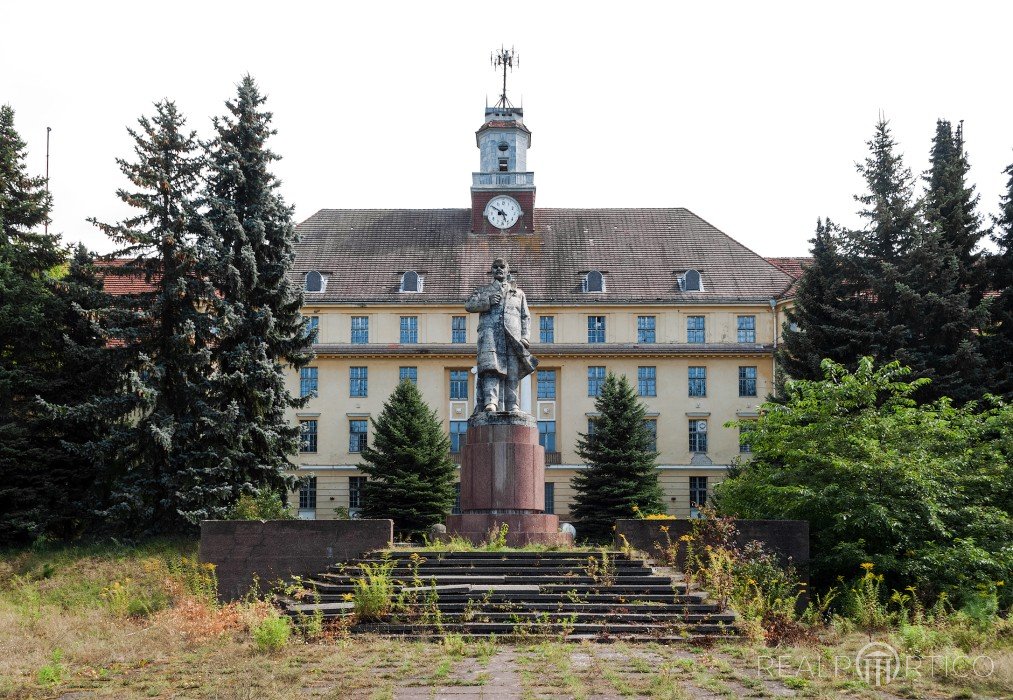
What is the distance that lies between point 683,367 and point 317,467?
55.7ft

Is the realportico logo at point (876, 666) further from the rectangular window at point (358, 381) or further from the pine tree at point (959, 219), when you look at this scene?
the rectangular window at point (358, 381)

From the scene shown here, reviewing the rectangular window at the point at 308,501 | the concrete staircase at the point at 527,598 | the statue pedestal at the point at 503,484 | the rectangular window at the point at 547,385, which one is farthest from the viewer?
the rectangular window at the point at 547,385

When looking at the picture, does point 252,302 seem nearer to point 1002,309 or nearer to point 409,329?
point 409,329

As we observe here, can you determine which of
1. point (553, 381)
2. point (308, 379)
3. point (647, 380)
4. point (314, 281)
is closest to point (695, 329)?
point (647, 380)

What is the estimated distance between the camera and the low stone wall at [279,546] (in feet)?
68.6

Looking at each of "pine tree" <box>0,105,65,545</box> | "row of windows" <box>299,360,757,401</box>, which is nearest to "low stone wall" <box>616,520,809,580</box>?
"pine tree" <box>0,105,65,545</box>

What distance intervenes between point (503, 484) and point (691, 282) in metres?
Result: 32.0

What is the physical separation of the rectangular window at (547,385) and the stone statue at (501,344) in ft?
92.0

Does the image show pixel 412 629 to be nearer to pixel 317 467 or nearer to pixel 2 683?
pixel 2 683

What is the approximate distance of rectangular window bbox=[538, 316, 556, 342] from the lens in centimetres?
5234

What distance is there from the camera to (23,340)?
34594mm

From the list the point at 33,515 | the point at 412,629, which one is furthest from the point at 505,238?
the point at 412,629

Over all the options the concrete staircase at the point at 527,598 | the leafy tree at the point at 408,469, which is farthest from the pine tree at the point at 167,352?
the concrete staircase at the point at 527,598

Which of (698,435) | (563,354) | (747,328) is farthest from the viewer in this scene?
(698,435)
